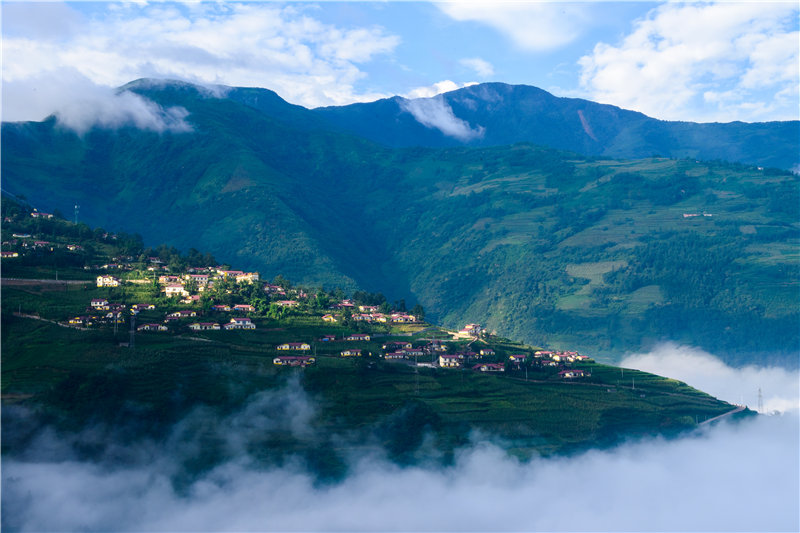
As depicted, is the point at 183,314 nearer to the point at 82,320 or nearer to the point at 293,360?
the point at 82,320

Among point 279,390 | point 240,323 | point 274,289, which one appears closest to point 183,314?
point 240,323

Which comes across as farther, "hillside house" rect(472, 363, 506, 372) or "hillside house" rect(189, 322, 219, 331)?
"hillside house" rect(472, 363, 506, 372)

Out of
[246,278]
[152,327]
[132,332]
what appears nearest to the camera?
[132,332]

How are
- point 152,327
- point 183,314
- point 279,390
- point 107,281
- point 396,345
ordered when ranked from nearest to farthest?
point 279,390, point 152,327, point 183,314, point 107,281, point 396,345

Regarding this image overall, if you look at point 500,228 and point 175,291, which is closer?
point 175,291

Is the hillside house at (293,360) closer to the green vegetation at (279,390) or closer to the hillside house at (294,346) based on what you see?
the green vegetation at (279,390)

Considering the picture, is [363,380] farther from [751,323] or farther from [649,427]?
[751,323]

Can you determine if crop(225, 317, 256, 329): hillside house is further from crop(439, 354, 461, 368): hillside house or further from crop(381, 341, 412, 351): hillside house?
crop(439, 354, 461, 368): hillside house

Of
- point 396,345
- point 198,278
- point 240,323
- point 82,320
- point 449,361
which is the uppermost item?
point 198,278

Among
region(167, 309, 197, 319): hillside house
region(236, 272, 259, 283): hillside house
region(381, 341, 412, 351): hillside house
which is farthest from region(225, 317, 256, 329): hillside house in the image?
region(381, 341, 412, 351): hillside house
